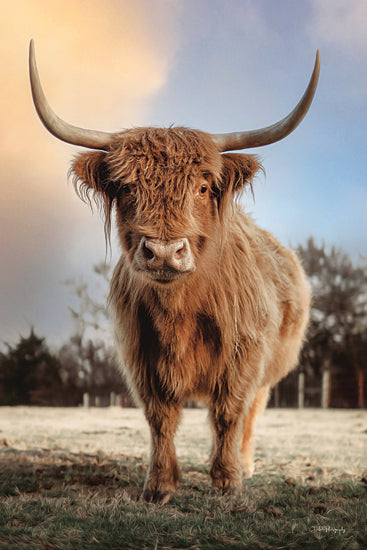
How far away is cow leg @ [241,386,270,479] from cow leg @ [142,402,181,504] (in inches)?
53.9

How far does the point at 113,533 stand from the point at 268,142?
2.69 meters

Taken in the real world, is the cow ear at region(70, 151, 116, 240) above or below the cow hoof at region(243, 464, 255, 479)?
above

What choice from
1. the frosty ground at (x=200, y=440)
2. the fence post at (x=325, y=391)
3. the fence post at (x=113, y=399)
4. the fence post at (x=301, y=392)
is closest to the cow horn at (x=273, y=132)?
the frosty ground at (x=200, y=440)

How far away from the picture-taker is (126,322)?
404 centimetres

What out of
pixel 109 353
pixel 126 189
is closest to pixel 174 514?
pixel 126 189

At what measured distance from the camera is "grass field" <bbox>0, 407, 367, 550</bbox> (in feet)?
8.53

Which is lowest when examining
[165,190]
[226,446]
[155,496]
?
[155,496]

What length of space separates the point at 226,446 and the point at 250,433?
1709mm

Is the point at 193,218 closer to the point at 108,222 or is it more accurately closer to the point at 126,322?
the point at 108,222

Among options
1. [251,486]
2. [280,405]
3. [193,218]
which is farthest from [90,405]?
[193,218]

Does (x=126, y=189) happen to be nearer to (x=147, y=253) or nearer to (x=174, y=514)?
(x=147, y=253)

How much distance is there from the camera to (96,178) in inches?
151

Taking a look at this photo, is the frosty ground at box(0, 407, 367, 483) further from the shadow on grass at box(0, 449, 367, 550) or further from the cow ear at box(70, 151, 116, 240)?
the cow ear at box(70, 151, 116, 240)

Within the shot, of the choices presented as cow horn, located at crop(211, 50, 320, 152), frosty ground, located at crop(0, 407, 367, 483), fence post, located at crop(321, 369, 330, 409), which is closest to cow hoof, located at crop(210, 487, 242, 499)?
frosty ground, located at crop(0, 407, 367, 483)
